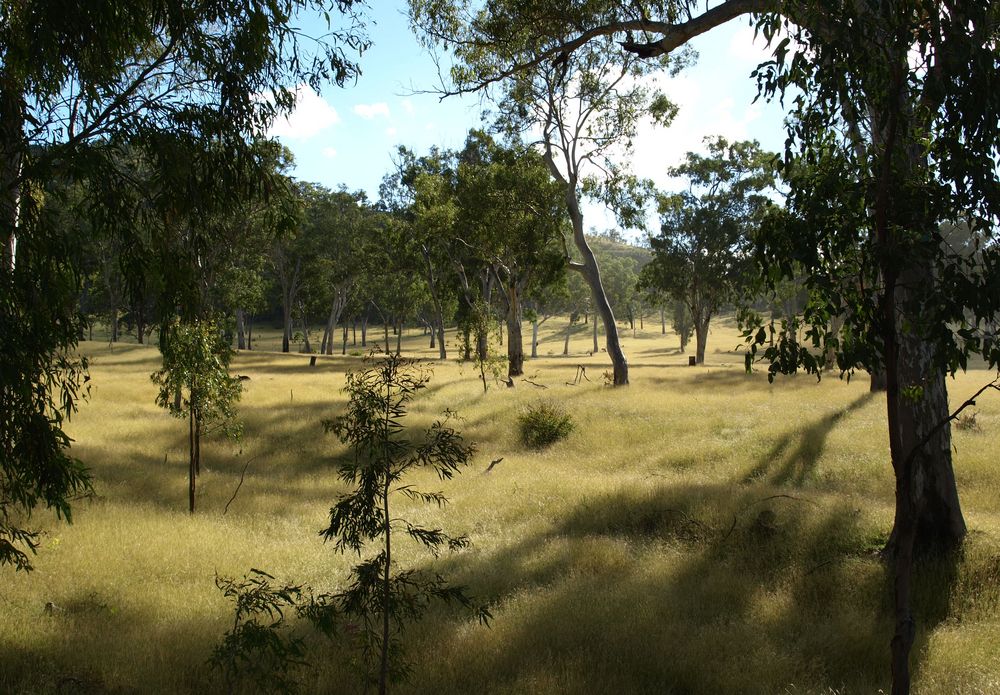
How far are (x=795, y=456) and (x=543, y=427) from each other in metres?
6.70

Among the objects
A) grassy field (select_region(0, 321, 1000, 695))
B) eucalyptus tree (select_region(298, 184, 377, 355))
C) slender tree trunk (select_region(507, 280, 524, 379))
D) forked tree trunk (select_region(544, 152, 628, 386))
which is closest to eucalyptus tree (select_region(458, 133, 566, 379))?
slender tree trunk (select_region(507, 280, 524, 379))

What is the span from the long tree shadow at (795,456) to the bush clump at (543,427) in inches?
223

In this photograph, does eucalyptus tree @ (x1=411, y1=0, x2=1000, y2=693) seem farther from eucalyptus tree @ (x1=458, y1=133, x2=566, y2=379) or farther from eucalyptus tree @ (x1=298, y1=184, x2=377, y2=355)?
eucalyptus tree @ (x1=298, y1=184, x2=377, y2=355)

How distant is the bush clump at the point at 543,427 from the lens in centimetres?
1930

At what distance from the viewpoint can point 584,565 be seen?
9484 mm

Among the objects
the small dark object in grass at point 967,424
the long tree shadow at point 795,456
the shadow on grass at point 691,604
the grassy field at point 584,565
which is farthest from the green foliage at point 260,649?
the small dark object in grass at point 967,424

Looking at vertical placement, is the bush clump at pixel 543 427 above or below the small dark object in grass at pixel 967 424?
below

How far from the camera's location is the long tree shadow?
46.2 feet

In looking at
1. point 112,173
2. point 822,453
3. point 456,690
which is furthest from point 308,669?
point 822,453

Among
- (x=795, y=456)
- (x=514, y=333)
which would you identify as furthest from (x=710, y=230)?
(x=795, y=456)

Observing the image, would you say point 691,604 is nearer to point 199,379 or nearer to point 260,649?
point 260,649

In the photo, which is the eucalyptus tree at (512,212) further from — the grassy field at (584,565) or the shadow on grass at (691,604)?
the shadow on grass at (691,604)

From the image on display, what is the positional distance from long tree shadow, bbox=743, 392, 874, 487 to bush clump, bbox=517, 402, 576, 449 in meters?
5.66

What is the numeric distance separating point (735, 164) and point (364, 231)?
26.3m
